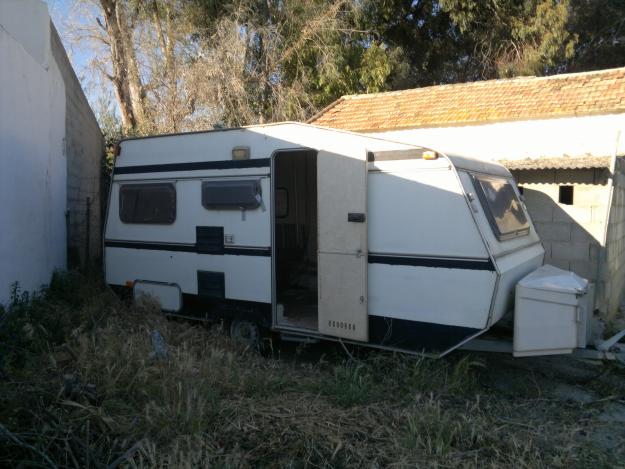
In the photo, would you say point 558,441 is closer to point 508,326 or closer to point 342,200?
point 508,326

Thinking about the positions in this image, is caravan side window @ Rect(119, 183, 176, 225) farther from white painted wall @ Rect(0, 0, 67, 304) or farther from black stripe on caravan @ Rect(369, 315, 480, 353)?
black stripe on caravan @ Rect(369, 315, 480, 353)

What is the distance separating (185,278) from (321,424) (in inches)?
141

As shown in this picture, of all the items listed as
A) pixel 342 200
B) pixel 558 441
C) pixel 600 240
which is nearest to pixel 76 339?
pixel 342 200

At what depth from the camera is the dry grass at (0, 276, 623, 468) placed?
130 inches

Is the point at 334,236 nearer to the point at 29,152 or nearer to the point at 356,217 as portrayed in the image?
the point at 356,217

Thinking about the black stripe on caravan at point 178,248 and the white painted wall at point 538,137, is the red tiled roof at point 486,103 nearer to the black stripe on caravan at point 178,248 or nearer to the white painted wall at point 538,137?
the white painted wall at point 538,137

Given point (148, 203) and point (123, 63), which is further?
point (123, 63)

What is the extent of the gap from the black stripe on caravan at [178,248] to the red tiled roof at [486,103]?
6475mm

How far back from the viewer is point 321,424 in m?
3.72

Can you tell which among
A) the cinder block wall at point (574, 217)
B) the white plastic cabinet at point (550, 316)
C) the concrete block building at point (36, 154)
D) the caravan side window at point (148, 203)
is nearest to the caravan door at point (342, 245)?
the white plastic cabinet at point (550, 316)

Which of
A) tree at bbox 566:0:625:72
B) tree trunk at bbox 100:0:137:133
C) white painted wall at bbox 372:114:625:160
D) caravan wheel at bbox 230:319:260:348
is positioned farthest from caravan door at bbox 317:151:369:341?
tree at bbox 566:0:625:72

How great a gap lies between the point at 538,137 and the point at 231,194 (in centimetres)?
666

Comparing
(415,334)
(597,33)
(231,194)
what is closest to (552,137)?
(415,334)

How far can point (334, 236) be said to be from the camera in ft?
18.8
